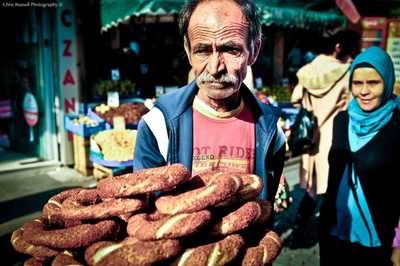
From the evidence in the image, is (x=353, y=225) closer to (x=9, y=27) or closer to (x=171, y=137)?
(x=171, y=137)

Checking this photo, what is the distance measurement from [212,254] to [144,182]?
1.11ft

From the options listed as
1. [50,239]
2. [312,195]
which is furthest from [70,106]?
[50,239]

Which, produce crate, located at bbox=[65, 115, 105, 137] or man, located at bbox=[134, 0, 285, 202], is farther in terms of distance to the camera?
produce crate, located at bbox=[65, 115, 105, 137]

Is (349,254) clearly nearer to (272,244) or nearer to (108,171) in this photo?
(272,244)

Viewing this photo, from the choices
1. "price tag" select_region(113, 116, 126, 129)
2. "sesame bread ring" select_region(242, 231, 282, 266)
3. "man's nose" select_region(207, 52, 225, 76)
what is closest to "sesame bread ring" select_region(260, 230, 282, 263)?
"sesame bread ring" select_region(242, 231, 282, 266)

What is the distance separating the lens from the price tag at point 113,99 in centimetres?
677

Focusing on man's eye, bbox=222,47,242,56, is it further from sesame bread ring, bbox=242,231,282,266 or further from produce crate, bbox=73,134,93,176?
produce crate, bbox=73,134,93,176

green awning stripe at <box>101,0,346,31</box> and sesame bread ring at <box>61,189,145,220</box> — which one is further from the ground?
green awning stripe at <box>101,0,346,31</box>

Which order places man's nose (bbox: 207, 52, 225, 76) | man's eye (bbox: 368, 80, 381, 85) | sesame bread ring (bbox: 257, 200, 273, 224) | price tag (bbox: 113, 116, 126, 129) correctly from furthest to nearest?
price tag (bbox: 113, 116, 126, 129) < man's eye (bbox: 368, 80, 381, 85) < man's nose (bbox: 207, 52, 225, 76) < sesame bread ring (bbox: 257, 200, 273, 224)

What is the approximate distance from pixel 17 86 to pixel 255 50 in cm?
766

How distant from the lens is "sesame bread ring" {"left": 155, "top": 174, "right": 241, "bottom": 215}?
1233 millimetres

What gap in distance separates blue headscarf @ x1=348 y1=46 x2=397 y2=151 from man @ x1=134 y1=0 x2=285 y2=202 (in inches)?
43.4

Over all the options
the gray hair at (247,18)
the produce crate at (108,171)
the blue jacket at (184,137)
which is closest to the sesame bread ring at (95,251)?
the blue jacket at (184,137)

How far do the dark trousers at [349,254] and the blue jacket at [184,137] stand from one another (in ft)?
4.09
